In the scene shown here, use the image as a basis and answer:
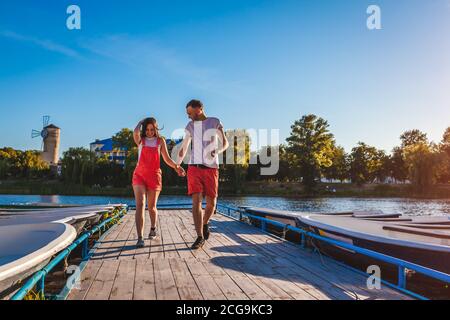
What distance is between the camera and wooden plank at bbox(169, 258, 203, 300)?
2527 millimetres

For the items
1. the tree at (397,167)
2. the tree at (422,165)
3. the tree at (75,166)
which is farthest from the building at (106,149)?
the tree at (422,165)

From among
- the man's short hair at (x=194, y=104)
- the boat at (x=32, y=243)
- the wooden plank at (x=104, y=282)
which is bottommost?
the wooden plank at (x=104, y=282)

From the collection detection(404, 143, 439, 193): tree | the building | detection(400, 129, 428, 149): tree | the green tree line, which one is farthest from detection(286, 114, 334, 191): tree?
the building

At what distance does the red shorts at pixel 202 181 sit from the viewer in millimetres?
4164

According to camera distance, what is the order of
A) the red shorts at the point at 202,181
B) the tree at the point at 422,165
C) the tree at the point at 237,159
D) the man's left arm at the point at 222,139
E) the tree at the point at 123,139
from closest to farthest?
the red shorts at the point at 202,181
the man's left arm at the point at 222,139
the tree at the point at 422,165
the tree at the point at 237,159
the tree at the point at 123,139

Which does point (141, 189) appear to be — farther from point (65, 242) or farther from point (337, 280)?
point (337, 280)

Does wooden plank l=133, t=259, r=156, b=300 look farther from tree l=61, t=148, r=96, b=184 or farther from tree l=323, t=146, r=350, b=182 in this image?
tree l=323, t=146, r=350, b=182

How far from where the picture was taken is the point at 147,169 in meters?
4.36

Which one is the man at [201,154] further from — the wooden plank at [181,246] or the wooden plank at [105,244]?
the wooden plank at [105,244]

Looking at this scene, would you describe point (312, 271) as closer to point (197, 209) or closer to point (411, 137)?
point (197, 209)

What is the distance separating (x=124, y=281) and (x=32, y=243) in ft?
5.88
